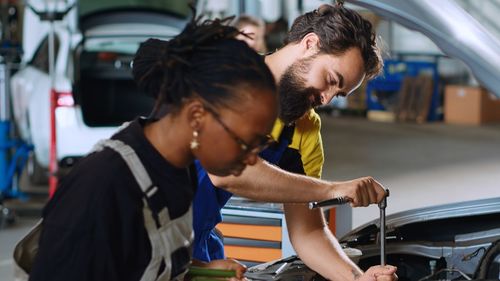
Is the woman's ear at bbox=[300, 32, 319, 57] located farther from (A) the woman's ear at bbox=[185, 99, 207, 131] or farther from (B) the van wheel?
(B) the van wheel

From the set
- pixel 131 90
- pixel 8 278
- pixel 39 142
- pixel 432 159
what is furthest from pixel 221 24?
pixel 432 159

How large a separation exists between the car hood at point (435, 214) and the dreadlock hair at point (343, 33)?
2.58ft

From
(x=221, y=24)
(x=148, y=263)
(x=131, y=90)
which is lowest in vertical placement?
(x=131, y=90)

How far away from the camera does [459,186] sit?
30.9ft

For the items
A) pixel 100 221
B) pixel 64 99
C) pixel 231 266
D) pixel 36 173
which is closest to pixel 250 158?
pixel 100 221

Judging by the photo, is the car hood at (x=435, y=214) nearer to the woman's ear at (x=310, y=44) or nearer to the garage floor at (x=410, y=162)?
the woman's ear at (x=310, y=44)

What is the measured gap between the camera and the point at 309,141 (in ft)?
9.87

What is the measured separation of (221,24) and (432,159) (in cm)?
931

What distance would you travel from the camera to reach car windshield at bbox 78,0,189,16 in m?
9.00

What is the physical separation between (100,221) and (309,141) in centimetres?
132

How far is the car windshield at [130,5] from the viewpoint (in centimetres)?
900

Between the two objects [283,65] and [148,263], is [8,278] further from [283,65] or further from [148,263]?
[148,263]

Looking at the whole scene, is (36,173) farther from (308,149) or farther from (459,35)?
(459,35)

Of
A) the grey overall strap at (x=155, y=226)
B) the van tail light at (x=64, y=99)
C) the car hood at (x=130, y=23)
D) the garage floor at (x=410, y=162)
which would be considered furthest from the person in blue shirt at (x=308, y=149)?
the car hood at (x=130, y=23)
